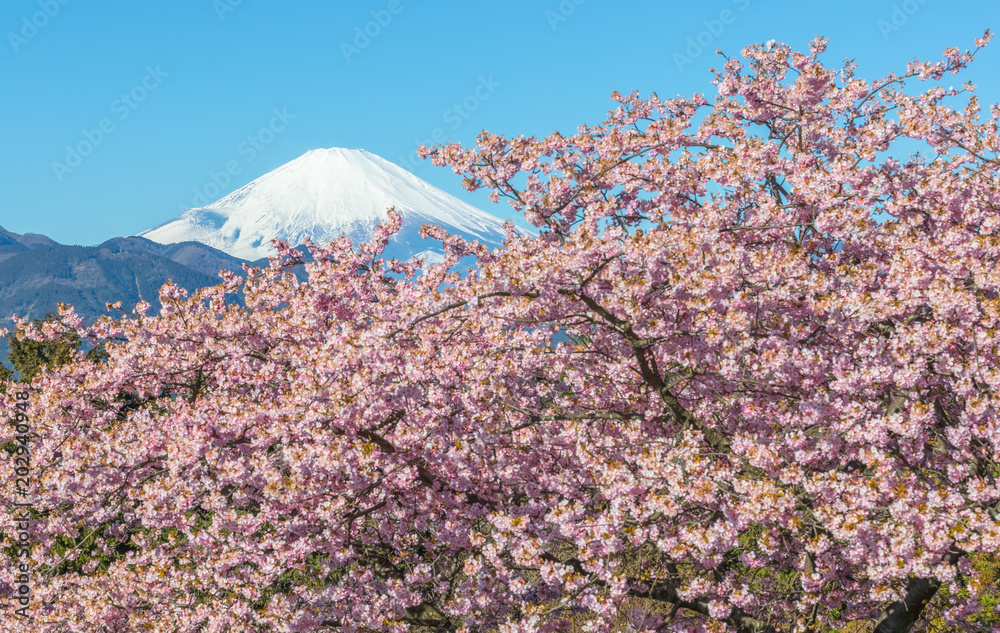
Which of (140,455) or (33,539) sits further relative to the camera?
(33,539)

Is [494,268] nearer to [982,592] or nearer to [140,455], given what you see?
[140,455]

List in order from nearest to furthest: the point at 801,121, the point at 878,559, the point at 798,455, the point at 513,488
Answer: the point at 878,559 < the point at 798,455 < the point at 513,488 < the point at 801,121

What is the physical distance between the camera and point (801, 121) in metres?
9.12

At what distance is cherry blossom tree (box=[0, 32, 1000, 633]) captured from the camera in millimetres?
6410

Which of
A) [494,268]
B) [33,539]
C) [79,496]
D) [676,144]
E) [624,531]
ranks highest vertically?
[676,144]

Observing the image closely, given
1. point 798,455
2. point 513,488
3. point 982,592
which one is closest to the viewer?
point 798,455

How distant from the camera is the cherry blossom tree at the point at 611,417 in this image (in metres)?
6.41

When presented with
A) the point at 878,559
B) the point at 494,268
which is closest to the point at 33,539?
the point at 494,268

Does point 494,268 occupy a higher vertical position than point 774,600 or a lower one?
higher

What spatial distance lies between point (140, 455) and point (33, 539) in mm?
3837

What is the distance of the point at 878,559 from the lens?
19.9 ft

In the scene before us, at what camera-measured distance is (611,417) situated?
24.5ft

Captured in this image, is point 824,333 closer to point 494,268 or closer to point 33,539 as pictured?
point 494,268

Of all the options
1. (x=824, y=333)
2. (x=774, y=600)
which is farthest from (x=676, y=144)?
(x=774, y=600)
